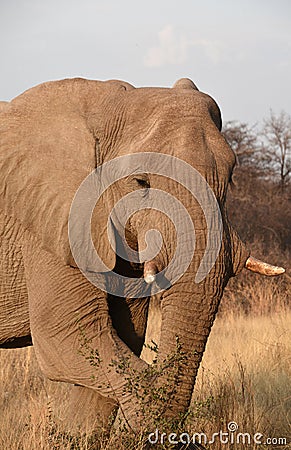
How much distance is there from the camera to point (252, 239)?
16172mm

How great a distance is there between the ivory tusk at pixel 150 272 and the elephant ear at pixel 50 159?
427 mm

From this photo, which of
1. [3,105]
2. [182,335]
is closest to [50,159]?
[3,105]

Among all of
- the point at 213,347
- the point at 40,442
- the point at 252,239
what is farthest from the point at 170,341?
the point at 252,239

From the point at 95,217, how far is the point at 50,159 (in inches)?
16.8

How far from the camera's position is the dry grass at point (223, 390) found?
474cm

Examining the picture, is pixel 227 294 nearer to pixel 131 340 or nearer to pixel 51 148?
pixel 131 340

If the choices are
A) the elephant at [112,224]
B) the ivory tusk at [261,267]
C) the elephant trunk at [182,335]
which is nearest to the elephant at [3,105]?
the elephant at [112,224]

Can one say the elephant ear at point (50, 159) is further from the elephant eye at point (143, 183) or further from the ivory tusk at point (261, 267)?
the ivory tusk at point (261, 267)

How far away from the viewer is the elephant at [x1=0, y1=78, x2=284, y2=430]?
4.18 metres

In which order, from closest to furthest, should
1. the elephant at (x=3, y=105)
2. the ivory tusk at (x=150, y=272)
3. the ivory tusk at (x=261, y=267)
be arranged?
the ivory tusk at (x=150, y=272)
the ivory tusk at (x=261, y=267)
the elephant at (x=3, y=105)

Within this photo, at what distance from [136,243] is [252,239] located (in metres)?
11.8

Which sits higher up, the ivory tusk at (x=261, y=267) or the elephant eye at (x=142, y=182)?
the elephant eye at (x=142, y=182)

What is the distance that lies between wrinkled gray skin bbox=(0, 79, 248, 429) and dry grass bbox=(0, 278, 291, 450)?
1.29 feet

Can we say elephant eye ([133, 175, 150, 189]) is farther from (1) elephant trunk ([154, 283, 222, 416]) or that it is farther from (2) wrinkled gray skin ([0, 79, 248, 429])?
(1) elephant trunk ([154, 283, 222, 416])
